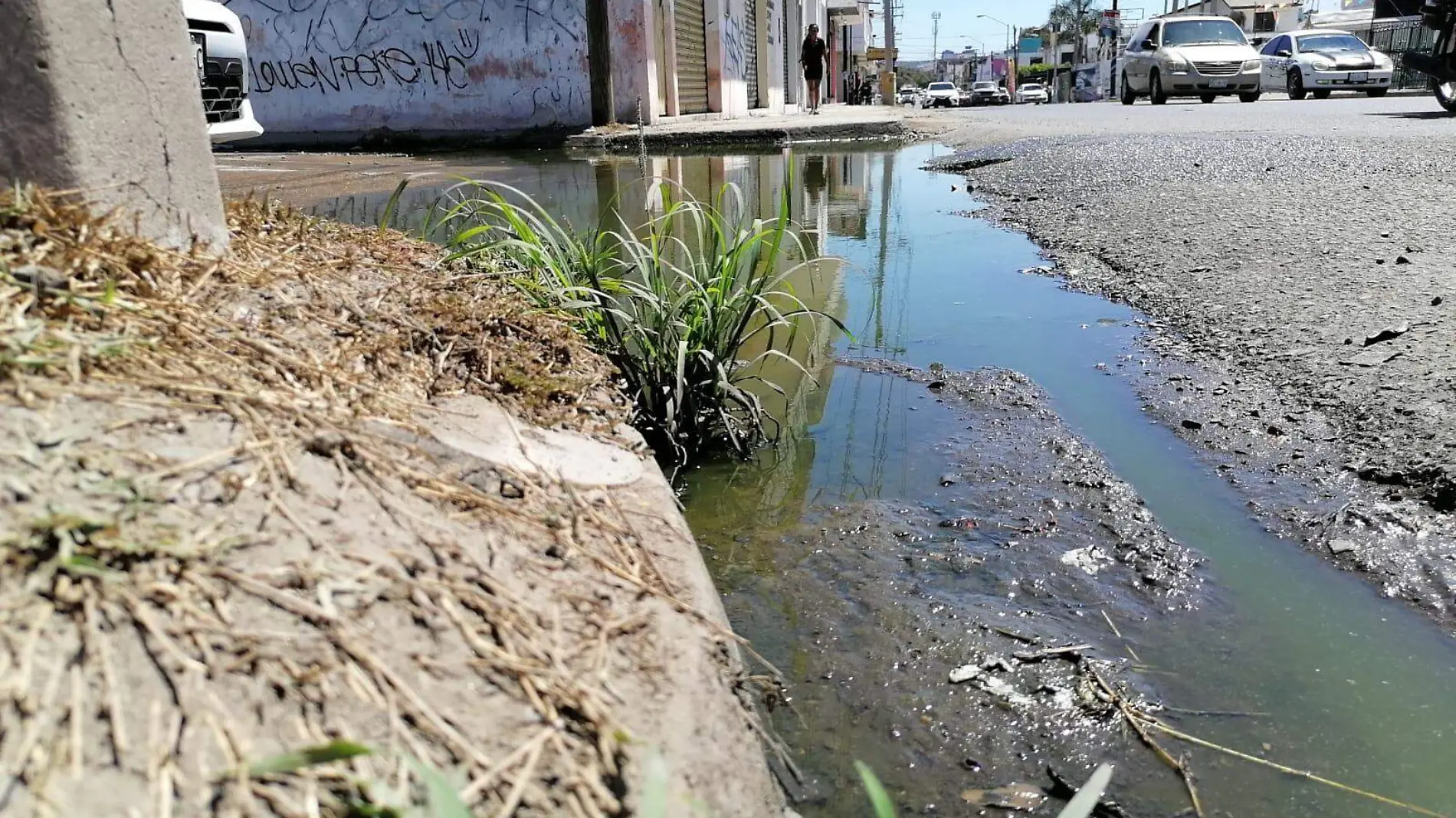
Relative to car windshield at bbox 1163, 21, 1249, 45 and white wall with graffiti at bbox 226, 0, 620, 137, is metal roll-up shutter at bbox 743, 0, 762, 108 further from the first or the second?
car windshield at bbox 1163, 21, 1249, 45

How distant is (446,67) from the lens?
14.2 metres

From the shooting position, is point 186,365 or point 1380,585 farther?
point 1380,585

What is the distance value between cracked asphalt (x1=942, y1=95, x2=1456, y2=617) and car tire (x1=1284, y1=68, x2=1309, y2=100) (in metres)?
9.81

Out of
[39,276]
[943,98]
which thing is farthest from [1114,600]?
[943,98]

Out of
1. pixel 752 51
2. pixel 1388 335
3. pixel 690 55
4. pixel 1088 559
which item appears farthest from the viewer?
pixel 752 51

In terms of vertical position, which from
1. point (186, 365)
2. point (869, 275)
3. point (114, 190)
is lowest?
point (869, 275)

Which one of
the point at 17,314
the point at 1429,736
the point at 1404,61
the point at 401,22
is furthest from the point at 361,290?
the point at 401,22

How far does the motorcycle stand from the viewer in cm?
998

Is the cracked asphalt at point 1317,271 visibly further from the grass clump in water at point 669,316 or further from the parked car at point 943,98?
the parked car at point 943,98

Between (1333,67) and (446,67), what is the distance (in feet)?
47.2

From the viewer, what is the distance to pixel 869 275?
500 centimetres

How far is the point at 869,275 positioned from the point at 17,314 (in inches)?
162

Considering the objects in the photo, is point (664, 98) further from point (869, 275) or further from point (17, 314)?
point (17, 314)

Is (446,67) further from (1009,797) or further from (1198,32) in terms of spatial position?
(1009,797)
